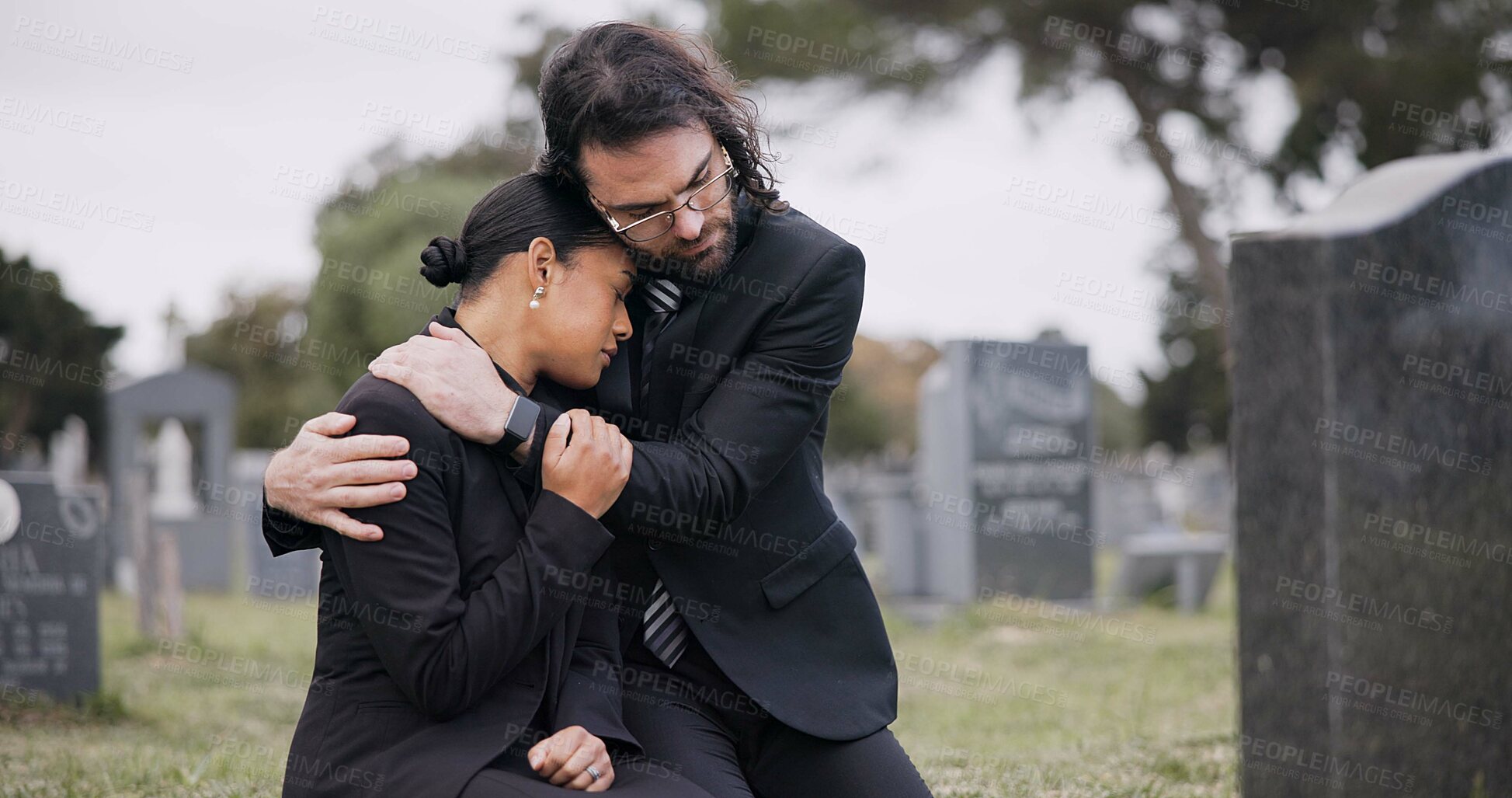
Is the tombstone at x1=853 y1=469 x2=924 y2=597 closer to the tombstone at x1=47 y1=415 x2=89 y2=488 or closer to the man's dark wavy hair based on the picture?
the tombstone at x1=47 y1=415 x2=89 y2=488

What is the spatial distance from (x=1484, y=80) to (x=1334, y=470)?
38.0ft

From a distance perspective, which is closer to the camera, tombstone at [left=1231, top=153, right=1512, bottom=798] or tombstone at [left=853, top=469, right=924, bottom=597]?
tombstone at [left=1231, top=153, right=1512, bottom=798]

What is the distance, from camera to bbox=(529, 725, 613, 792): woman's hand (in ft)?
7.00

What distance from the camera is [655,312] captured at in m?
2.63

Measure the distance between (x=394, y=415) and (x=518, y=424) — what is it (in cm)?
21

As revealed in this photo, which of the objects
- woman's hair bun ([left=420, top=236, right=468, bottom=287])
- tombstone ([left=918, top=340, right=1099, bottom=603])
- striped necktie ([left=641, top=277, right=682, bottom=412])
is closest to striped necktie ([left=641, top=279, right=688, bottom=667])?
striped necktie ([left=641, top=277, right=682, bottom=412])

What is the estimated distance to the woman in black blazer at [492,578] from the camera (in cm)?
202

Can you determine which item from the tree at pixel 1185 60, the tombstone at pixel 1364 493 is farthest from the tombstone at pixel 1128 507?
the tombstone at pixel 1364 493

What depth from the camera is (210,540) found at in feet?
48.0

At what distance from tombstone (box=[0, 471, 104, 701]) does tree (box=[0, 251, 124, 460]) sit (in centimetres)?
1267

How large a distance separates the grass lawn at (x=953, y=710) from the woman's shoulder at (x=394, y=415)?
2.03m

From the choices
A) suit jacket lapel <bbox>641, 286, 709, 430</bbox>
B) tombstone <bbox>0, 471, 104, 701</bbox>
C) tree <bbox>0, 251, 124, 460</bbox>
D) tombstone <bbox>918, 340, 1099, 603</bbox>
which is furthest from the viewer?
tree <bbox>0, 251, 124, 460</bbox>

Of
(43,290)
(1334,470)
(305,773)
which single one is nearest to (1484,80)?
(1334,470)

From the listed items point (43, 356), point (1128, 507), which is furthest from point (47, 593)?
point (43, 356)
